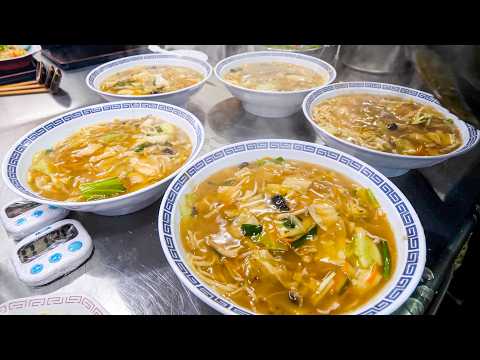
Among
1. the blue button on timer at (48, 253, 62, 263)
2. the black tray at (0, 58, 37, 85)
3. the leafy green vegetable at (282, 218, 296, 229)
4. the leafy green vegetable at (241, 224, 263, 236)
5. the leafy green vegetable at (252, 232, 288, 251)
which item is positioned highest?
the black tray at (0, 58, 37, 85)

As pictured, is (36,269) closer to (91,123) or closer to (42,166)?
(42,166)

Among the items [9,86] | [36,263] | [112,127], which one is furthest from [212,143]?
[9,86]

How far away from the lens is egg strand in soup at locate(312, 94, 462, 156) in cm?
269

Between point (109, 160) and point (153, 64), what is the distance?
2.11m

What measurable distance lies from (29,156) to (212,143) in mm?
1538

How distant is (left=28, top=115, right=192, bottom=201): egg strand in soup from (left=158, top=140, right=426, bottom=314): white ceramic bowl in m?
0.35

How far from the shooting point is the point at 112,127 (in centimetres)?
279

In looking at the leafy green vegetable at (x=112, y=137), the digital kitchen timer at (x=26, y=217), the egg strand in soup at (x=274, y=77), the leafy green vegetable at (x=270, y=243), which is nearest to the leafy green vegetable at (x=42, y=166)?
the digital kitchen timer at (x=26, y=217)

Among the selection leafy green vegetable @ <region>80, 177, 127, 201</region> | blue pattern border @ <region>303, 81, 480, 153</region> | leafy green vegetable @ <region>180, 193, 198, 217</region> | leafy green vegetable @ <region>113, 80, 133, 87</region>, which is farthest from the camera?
leafy green vegetable @ <region>113, 80, 133, 87</region>

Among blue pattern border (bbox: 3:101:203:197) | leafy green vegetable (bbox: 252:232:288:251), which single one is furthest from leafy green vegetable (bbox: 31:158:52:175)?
leafy green vegetable (bbox: 252:232:288:251)

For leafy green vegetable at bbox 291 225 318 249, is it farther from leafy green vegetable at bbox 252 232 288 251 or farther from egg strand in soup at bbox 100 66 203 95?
egg strand in soup at bbox 100 66 203 95

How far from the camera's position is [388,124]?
303cm

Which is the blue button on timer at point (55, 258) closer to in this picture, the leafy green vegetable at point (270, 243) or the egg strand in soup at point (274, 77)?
the leafy green vegetable at point (270, 243)

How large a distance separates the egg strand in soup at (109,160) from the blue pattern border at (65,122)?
108mm
